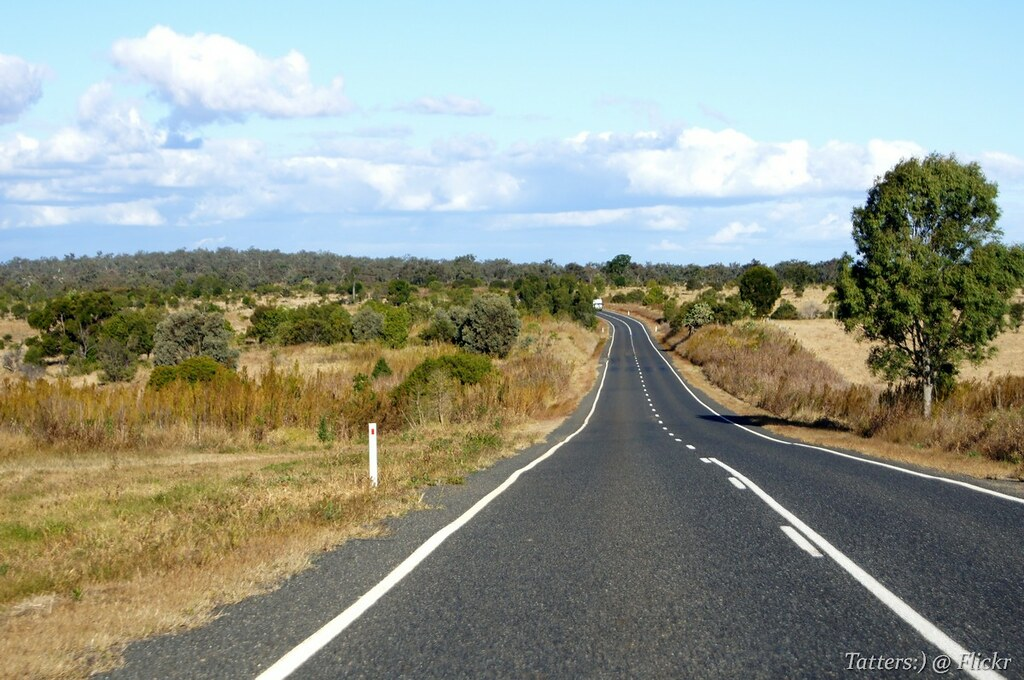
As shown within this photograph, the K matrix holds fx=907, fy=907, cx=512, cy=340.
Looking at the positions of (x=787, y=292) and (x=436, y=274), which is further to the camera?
(x=436, y=274)

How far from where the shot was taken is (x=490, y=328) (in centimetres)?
7194

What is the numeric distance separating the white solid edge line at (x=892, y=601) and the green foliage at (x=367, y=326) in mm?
68248

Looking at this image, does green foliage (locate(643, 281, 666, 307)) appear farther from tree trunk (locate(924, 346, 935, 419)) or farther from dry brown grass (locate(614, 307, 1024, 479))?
tree trunk (locate(924, 346, 935, 419))

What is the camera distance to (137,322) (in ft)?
215

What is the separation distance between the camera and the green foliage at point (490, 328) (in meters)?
71.6

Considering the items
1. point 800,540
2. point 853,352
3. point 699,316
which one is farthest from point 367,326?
point 800,540

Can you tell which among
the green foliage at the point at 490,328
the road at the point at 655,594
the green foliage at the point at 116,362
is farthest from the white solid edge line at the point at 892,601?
the green foliage at the point at 490,328

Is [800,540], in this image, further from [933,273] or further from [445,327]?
[445,327]

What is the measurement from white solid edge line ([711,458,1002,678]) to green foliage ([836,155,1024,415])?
1845 centimetres

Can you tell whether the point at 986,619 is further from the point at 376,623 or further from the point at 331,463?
the point at 331,463

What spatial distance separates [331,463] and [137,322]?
53.5 meters

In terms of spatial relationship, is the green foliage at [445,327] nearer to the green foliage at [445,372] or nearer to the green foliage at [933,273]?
the green foliage at [445,372]

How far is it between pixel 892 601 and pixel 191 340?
57630 mm

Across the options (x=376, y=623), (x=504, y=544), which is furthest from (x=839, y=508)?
(x=376, y=623)
